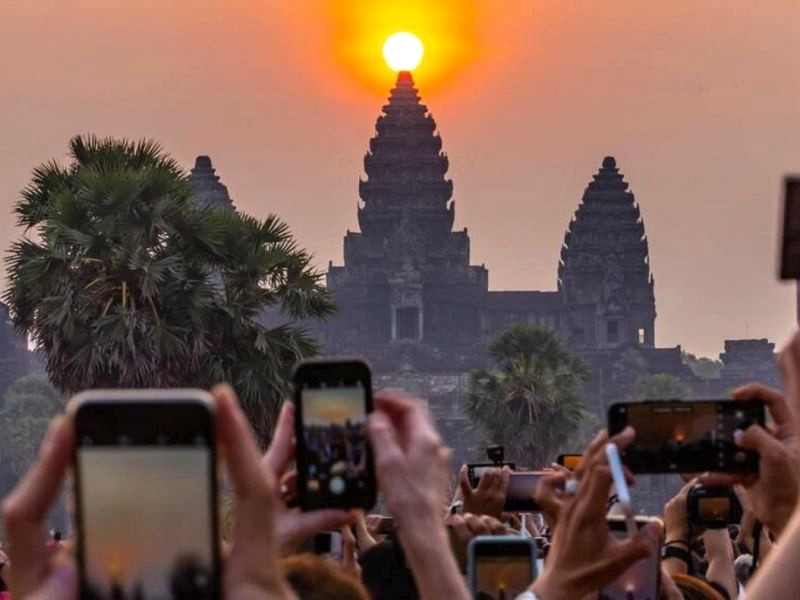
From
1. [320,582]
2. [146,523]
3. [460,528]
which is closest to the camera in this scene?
[146,523]

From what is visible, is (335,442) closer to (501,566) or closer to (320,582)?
(320,582)

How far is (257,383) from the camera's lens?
97.0 feet

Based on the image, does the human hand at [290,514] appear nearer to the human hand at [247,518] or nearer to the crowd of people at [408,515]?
the crowd of people at [408,515]

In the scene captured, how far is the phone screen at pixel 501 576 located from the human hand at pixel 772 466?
51 centimetres

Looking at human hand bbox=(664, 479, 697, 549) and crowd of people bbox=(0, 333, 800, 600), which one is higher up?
crowd of people bbox=(0, 333, 800, 600)

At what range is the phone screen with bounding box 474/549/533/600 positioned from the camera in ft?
16.0

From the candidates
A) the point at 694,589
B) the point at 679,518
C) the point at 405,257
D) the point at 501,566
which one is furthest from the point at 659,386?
the point at 501,566

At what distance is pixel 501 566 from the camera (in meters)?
4.94

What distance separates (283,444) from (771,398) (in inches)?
37.2

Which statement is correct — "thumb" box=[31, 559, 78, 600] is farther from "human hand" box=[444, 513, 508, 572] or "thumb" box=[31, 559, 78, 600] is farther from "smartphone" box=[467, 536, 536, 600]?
"human hand" box=[444, 513, 508, 572]

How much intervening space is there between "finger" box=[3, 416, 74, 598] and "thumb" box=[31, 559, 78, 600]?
0.10ft

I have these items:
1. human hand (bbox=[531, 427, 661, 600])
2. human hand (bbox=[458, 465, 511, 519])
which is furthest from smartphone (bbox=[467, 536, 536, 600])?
human hand (bbox=[458, 465, 511, 519])

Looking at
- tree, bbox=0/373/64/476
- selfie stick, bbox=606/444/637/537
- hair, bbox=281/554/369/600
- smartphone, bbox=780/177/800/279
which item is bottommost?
tree, bbox=0/373/64/476

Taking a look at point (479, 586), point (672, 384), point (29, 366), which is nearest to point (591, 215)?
point (672, 384)
